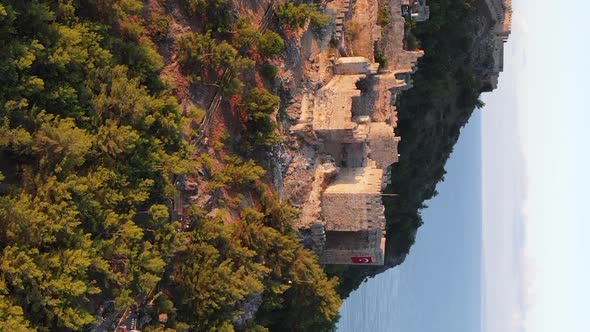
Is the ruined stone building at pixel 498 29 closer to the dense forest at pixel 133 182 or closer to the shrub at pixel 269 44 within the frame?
the dense forest at pixel 133 182

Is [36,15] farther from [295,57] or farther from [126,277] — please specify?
[295,57]

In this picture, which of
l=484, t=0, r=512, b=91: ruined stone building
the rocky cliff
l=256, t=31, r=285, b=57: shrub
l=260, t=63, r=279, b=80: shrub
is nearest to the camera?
l=256, t=31, r=285, b=57: shrub

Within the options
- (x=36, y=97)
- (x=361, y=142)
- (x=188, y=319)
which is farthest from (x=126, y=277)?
(x=361, y=142)

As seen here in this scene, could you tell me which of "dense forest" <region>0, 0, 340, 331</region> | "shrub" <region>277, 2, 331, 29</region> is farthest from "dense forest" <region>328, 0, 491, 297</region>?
→ "dense forest" <region>0, 0, 340, 331</region>

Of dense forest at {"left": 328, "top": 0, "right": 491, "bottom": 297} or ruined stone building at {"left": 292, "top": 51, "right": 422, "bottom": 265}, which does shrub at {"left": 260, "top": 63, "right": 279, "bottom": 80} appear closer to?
ruined stone building at {"left": 292, "top": 51, "right": 422, "bottom": 265}

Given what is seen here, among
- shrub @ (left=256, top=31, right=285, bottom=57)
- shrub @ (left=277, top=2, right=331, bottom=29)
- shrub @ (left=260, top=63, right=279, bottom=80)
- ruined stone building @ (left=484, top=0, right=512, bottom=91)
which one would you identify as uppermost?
ruined stone building @ (left=484, top=0, right=512, bottom=91)

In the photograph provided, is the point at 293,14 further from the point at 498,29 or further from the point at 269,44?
the point at 498,29
